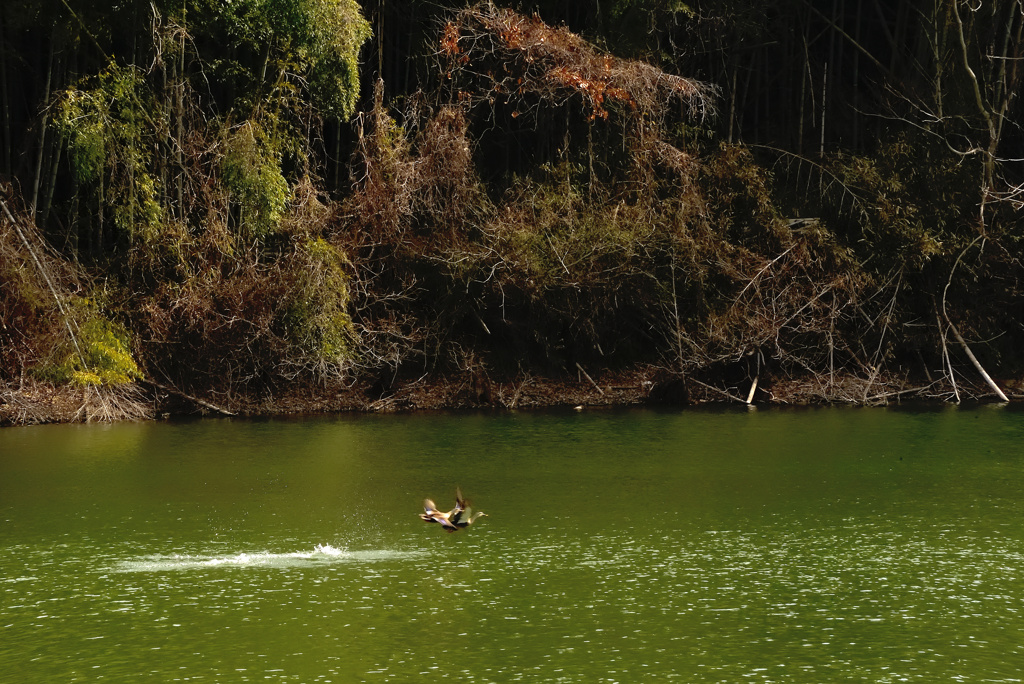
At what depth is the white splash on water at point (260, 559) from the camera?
8344mm

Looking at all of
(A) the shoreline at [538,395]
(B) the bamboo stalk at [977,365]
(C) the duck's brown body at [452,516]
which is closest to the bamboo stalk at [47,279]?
(A) the shoreline at [538,395]

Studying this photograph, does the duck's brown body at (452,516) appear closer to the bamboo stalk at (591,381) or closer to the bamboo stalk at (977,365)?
the bamboo stalk at (591,381)

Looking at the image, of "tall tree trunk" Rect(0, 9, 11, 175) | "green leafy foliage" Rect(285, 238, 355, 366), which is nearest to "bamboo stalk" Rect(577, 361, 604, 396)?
"green leafy foliage" Rect(285, 238, 355, 366)

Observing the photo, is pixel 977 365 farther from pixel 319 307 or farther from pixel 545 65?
pixel 319 307

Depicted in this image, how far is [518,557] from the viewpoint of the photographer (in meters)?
8.58

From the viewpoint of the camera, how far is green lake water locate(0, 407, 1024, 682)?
636 cm

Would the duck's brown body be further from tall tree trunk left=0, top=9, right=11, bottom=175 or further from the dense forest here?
tall tree trunk left=0, top=9, right=11, bottom=175

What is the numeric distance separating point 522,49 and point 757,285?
4.41 metres

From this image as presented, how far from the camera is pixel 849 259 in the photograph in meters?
17.8

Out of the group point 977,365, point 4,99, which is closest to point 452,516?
point 4,99

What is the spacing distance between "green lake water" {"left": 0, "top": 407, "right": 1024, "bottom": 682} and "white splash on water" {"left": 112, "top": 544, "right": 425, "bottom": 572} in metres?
0.03

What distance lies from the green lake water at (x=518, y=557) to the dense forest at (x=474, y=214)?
7.79 ft

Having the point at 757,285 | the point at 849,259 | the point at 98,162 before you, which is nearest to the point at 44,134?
the point at 98,162

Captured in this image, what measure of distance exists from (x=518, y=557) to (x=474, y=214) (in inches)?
378
